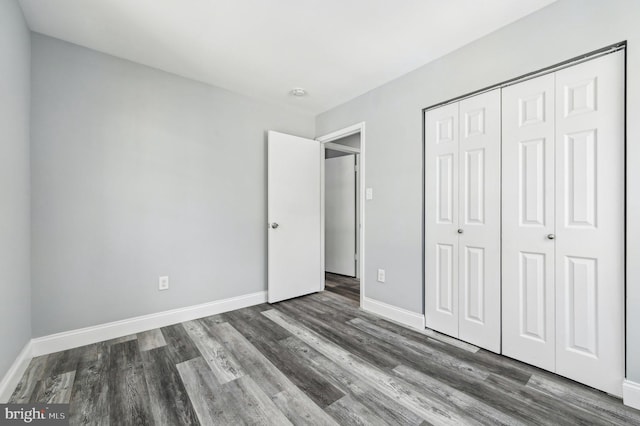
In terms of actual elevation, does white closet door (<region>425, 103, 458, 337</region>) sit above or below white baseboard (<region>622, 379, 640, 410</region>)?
above

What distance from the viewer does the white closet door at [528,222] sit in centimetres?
179

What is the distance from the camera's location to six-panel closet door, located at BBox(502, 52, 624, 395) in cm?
156

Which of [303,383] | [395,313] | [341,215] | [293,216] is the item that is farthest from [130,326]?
[341,215]

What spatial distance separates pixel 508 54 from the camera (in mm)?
1940

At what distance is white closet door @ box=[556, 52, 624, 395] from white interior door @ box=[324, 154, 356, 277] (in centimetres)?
287

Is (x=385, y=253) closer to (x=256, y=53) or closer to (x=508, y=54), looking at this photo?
(x=508, y=54)

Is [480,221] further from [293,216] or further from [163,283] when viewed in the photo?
[163,283]

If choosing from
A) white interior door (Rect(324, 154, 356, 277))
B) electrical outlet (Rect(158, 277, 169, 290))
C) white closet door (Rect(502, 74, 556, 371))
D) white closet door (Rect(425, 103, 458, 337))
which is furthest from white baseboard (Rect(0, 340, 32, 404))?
white interior door (Rect(324, 154, 356, 277))

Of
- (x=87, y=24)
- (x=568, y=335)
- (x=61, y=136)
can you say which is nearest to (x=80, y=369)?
(x=61, y=136)

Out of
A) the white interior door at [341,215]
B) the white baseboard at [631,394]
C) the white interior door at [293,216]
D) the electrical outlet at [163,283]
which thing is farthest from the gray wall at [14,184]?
the white interior door at [341,215]

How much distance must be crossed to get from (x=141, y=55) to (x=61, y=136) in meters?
0.91

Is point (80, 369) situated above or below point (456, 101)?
below

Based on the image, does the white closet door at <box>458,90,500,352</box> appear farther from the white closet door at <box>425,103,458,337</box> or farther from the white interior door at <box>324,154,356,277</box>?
the white interior door at <box>324,154,356,277</box>

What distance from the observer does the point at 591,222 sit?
1.63 metres
